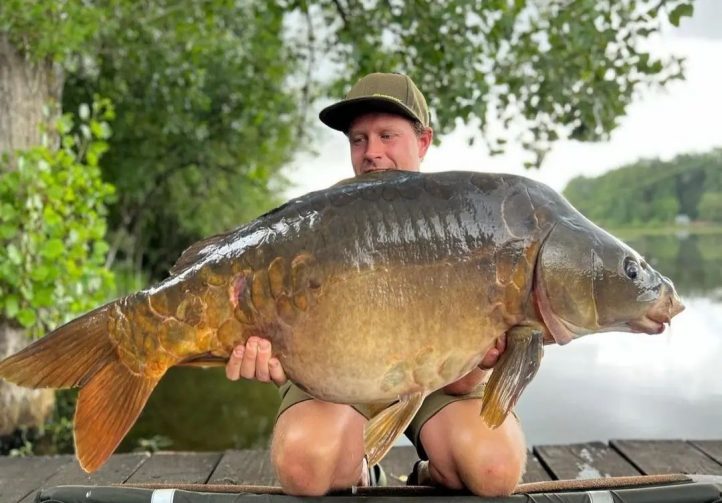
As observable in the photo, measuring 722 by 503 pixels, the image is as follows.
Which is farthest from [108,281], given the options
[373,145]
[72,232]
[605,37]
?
[605,37]

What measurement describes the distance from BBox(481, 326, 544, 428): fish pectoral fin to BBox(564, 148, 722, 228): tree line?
19.7 m

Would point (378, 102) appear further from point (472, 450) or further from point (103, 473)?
point (103, 473)

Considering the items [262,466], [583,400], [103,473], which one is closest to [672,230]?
[583,400]

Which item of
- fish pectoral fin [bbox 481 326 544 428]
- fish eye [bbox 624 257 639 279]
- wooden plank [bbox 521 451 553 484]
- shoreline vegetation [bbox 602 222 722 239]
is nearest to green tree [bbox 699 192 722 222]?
shoreline vegetation [bbox 602 222 722 239]

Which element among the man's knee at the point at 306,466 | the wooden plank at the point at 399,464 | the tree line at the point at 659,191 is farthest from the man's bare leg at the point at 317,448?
Answer: the tree line at the point at 659,191

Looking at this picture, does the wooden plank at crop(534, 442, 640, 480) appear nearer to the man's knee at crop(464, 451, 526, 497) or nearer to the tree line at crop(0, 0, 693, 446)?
the man's knee at crop(464, 451, 526, 497)

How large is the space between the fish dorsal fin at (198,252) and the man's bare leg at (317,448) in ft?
1.73

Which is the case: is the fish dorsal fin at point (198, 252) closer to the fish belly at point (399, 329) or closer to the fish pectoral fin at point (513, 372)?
the fish belly at point (399, 329)

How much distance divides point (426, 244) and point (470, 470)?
622mm

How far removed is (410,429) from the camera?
200cm

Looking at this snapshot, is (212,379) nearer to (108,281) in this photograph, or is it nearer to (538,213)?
(108,281)

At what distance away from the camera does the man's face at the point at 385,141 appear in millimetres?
1875

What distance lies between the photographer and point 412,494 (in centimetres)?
177

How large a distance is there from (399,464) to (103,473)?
102cm
